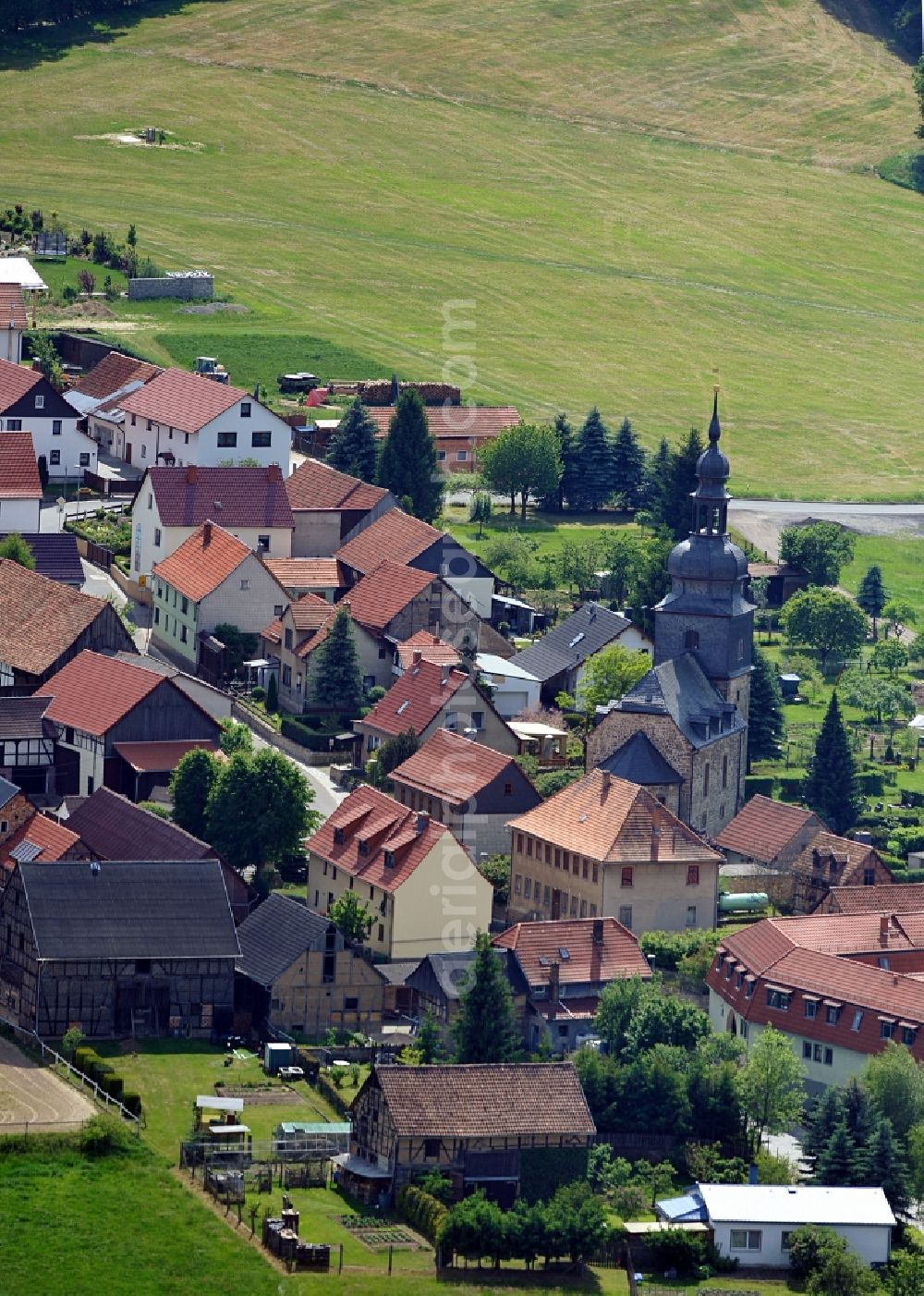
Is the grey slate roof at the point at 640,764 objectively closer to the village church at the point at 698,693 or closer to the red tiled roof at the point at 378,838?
the village church at the point at 698,693

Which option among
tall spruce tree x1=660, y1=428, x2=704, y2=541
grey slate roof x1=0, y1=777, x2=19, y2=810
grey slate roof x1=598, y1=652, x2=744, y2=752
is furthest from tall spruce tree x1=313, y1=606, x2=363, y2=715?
tall spruce tree x1=660, y1=428, x2=704, y2=541

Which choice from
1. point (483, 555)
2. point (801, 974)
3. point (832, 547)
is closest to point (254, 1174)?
point (801, 974)

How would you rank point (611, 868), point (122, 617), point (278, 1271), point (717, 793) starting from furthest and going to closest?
point (122, 617) → point (717, 793) → point (611, 868) → point (278, 1271)

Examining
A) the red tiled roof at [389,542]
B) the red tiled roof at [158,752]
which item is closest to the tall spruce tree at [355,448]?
the red tiled roof at [389,542]

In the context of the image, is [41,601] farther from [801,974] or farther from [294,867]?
[801,974]

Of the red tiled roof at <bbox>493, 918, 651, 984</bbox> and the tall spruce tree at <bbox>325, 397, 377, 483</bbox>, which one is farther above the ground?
the tall spruce tree at <bbox>325, 397, 377, 483</bbox>

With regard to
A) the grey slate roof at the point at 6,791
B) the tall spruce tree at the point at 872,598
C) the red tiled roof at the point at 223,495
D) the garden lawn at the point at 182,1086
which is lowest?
the tall spruce tree at the point at 872,598

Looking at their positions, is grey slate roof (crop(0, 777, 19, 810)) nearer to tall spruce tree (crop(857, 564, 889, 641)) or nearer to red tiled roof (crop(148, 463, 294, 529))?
red tiled roof (crop(148, 463, 294, 529))
